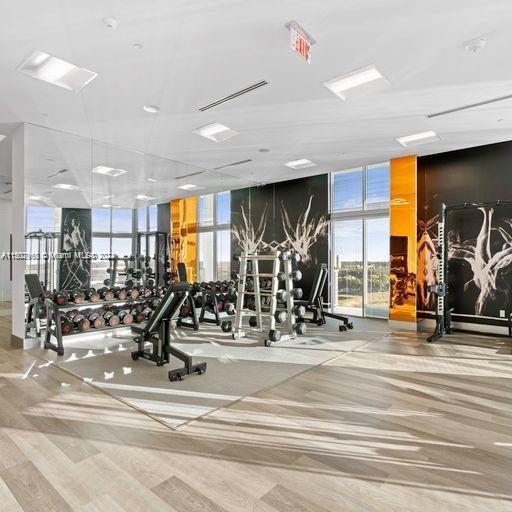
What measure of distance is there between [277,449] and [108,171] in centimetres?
529

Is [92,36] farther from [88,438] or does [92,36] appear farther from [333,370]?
[333,370]

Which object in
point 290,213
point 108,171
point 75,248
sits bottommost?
point 75,248

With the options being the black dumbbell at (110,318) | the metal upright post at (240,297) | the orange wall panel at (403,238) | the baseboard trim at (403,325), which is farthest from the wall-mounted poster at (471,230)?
the black dumbbell at (110,318)

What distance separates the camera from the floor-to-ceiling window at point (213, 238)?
7586mm

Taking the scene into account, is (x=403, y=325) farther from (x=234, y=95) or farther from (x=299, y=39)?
(x=299, y=39)

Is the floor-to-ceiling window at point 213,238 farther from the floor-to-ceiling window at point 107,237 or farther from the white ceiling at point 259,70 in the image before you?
the white ceiling at point 259,70

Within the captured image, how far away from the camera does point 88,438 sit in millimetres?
2371

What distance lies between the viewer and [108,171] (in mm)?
6020

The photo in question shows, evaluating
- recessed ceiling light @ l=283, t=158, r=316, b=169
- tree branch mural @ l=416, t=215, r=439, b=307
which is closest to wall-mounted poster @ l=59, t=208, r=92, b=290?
recessed ceiling light @ l=283, t=158, r=316, b=169

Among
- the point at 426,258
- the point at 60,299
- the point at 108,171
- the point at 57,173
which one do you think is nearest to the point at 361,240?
the point at 426,258

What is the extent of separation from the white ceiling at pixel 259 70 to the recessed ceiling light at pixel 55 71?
107 millimetres

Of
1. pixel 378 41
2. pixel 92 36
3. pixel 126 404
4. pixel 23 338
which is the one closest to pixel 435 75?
pixel 378 41

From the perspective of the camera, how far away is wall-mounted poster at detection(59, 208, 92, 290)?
213 inches

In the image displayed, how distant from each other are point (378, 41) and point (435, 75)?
0.95 m
